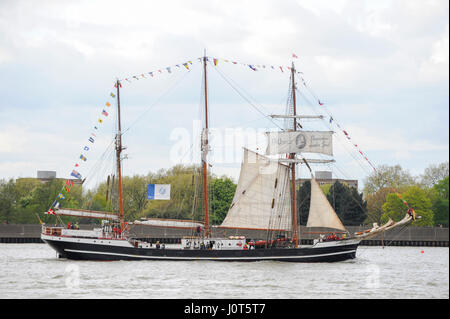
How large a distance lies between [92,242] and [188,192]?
42.7 meters

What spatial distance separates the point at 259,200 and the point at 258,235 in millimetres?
34302

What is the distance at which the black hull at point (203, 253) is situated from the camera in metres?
60.9

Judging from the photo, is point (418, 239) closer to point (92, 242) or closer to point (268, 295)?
point (92, 242)

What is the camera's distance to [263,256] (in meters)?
60.9

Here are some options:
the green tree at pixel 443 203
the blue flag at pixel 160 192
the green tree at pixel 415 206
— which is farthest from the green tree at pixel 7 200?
the green tree at pixel 443 203

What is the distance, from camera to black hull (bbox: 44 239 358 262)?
60.9 meters

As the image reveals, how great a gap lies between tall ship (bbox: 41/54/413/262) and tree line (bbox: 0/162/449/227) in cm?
2723

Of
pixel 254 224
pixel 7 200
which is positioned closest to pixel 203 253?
pixel 254 224

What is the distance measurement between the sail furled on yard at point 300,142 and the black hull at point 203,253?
31.2 feet

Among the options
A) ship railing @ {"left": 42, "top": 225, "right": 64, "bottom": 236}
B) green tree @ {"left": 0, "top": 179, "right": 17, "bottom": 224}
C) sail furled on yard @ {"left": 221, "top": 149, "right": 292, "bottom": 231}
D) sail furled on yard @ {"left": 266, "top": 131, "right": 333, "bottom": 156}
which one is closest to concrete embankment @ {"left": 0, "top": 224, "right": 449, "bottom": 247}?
green tree @ {"left": 0, "top": 179, "right": 17, "bottom": 224}

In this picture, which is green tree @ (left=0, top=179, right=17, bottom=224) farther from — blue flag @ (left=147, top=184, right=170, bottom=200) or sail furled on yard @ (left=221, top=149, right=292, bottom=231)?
sail furled on yard @ (left=221, top=149, right=292, bottom=231)
